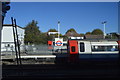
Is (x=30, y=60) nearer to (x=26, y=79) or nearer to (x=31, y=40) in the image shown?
(x=26, y=79)

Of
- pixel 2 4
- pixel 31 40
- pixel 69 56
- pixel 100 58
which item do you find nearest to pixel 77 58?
pixel 69 56

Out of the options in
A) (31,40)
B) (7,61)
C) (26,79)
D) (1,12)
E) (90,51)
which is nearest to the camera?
(1,12)

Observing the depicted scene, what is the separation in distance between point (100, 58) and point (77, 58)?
200cm

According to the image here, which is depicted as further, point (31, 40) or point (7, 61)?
point (31, 40)

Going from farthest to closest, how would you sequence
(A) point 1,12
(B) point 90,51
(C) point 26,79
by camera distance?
(B) point 90,51, (C) point 26,79, (A) point 1,12

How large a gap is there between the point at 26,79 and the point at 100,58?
9041 mm

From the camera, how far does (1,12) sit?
411 inches

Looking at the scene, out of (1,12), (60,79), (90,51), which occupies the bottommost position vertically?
(60,79)

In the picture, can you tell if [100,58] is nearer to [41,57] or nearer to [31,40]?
[41,57]

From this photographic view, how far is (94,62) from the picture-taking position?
18.7 meters

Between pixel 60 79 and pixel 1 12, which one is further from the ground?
pixel 1 12

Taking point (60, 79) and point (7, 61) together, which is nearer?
point (60, 79)

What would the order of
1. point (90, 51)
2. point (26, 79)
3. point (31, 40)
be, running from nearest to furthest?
point (26, 79) < point (90, 51) < point (31, 40)

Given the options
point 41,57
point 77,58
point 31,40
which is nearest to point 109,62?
point 77,58
